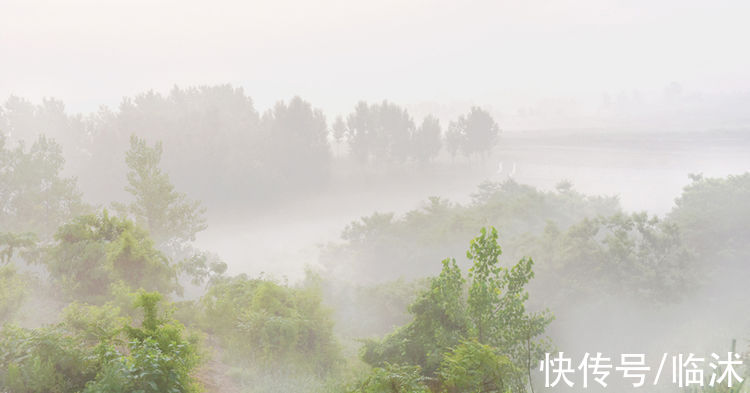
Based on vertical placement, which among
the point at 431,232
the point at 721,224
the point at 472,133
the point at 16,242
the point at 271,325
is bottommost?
the point at 431,232

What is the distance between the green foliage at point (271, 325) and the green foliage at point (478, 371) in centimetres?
910

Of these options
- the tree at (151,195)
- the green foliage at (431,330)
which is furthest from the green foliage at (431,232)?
the green foliage at (431,330)

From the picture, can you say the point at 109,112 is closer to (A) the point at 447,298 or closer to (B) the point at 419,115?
(A) the point at 447,298

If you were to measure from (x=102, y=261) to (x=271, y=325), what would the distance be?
26.8 ft

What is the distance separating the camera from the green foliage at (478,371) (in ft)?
23.5

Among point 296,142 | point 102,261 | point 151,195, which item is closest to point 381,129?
point 296,142

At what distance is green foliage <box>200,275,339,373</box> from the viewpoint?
1508 centimetres

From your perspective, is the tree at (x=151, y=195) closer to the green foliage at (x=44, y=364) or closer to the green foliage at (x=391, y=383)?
the green foliage at (x=44, y=364)

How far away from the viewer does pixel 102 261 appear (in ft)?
57.2

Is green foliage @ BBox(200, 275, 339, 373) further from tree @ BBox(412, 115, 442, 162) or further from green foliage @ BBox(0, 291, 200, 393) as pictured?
tree @ BBox(412, 115, 442, 162)

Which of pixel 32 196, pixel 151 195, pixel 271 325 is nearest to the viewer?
pixel 271 325

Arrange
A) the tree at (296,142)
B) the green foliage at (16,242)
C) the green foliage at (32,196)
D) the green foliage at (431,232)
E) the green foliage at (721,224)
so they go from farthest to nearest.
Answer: the tree at (296,142) < the green foliage at (431,232) < the green foliage at (32,196) < the green foliage at (721,224) < the green foliage at (16,242)

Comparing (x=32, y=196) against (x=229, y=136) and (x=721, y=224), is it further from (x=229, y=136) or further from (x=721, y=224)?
(x=721, y=224)

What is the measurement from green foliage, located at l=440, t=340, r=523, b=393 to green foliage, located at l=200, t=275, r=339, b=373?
910 centimetres
